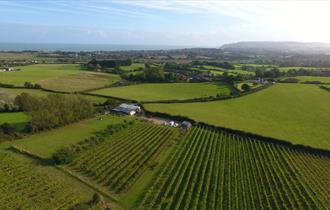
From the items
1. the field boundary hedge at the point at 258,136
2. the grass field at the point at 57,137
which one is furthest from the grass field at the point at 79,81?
the field boundary hedge at the point at 258,136

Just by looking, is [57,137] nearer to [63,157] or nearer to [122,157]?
[63,157]

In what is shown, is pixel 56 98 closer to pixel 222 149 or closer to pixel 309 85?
pixel 222 149

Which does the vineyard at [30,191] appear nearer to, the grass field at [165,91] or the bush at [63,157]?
the bush at [63,157]

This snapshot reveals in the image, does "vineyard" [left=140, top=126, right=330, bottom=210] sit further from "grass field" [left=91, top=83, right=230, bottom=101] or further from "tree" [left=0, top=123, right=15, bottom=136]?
"grass field" [left=91, top=83, right=230, bottom=101]

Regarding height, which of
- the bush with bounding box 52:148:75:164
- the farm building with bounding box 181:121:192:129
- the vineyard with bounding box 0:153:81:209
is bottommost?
the vineyard with bounding box 0:153:81:209

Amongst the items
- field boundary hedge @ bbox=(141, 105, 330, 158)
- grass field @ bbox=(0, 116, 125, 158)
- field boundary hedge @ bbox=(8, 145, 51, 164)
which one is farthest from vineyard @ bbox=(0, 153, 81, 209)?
field boundary hedge @ bbox=(141, 105, 330, 158)

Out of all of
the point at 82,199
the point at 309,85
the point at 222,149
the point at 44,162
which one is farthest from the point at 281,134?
the point at 309,85
